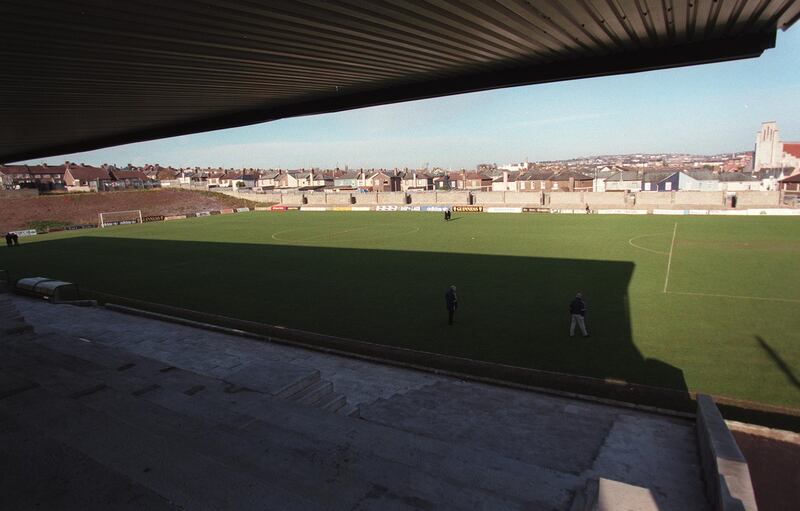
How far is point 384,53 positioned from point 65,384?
26.3 ft

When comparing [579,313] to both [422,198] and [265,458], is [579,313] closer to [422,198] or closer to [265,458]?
[265,458]

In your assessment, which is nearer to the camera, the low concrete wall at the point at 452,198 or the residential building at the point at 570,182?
the low concrete wall at the point at 452,198

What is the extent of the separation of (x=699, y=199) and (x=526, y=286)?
41408 mm

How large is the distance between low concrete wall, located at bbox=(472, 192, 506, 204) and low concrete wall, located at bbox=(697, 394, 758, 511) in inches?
→ 2194

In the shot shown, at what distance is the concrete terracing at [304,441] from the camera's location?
16.6 feet

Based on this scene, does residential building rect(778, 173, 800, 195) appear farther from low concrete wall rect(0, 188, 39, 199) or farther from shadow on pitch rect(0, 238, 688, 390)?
low concrete wall rect(0, 188, 39, 199)

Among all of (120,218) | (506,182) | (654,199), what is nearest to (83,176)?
(120,218)

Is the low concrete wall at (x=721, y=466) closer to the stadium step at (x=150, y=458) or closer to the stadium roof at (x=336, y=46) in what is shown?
the stadium step at (x=150, y=458)

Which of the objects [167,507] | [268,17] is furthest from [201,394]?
[268,17]

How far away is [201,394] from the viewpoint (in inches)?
321

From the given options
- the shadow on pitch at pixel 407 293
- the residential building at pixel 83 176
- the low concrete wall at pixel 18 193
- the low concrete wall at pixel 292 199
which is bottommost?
the shadow on pitch at pixel 407 293

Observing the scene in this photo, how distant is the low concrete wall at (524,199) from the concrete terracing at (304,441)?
170 ft

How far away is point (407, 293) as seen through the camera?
808 inches

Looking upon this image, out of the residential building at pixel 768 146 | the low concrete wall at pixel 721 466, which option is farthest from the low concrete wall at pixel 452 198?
the residential building at pixel 768 146
